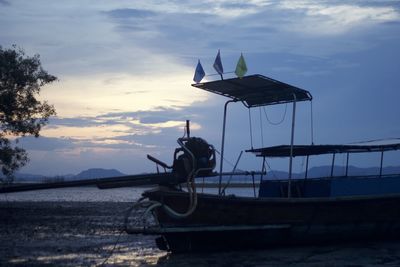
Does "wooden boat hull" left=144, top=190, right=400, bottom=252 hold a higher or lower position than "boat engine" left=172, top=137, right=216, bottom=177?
lower

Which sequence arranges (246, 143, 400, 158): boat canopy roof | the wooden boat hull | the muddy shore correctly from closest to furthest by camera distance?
the muddy shore
the wooden boat hull
(246, 143, 400, 158): boat canopy roof

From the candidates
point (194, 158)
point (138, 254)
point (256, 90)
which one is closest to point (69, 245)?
point (138, 254)

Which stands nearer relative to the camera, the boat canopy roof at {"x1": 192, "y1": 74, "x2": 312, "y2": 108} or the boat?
the boat

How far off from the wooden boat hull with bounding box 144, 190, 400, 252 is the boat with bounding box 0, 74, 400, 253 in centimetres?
2

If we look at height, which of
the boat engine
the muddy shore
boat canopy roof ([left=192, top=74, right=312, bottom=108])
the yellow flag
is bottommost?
the muddy shore

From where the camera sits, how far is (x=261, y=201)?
40.1 feet

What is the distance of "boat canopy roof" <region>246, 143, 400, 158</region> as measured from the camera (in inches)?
543

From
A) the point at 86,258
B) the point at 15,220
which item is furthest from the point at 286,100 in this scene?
the point at 15,220

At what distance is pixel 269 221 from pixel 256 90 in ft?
10.4

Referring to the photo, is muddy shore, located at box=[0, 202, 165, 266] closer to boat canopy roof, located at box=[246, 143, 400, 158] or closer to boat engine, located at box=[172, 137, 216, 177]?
boat engine, located at box=[172, 137, 216, 177]

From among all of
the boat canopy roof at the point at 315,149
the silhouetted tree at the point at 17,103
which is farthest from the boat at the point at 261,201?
the silhouetted tree at the point at 17,103

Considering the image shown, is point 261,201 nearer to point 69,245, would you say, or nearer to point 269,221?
point 269,221

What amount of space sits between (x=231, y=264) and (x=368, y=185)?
485cm

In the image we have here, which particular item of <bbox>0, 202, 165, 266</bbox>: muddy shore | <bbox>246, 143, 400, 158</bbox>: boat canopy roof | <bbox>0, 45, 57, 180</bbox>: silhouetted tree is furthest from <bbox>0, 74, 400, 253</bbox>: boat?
<bbox>0, 45, 57, 180</bbox>: silhouetted tree
